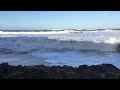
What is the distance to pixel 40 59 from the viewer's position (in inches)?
107

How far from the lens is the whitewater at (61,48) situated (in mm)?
2498

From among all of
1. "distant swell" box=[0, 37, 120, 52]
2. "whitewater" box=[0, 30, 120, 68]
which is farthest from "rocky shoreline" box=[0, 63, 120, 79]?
"distant swell" box=[0, 37, 120, 52]

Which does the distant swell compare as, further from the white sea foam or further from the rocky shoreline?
the rocky shoreline

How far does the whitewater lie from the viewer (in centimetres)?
250

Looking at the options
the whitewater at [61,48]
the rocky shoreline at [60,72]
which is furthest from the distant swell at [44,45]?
the rocky shoreline at [60,72]

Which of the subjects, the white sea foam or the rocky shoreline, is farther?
the white sea foam

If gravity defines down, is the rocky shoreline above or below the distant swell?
below

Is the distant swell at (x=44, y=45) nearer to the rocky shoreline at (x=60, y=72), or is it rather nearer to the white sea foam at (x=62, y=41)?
the white sea foam at (x=62, y=41)

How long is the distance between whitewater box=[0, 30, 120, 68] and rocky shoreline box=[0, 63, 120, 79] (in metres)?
0.06

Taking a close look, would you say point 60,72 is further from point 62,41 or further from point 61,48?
point 62,41

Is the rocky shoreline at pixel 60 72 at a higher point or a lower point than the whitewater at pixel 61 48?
lower

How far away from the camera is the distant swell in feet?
8.43

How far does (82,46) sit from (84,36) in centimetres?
24
